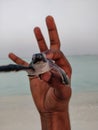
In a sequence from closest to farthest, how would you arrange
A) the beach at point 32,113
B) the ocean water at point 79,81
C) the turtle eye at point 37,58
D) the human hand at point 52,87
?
the turtle eye at point 37,58, the human hand at point 52,87, the beach at point 32,113, the ocean water at point 79,81

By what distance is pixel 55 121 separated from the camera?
0.70 meters

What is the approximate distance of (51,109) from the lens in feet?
2.30

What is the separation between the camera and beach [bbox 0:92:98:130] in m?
2.60

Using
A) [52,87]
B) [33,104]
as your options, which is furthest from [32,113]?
[52,87]

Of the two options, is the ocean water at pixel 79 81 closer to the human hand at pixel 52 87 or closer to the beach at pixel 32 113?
the beach at pixel 32 113

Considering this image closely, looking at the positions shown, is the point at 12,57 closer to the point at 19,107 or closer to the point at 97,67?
→ the point at 19,107

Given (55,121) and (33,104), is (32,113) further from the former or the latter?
(55,121)

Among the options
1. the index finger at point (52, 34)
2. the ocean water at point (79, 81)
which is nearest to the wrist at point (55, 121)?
the index finger at point (52, 34)

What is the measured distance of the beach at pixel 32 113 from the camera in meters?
2.60

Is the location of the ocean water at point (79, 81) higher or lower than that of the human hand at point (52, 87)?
lower

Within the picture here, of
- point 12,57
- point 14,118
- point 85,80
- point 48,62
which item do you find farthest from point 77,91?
point 48,62

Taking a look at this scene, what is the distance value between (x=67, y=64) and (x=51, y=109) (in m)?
0.11

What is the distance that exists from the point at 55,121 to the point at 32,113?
2.26m

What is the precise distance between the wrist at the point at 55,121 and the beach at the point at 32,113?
1751 mm
